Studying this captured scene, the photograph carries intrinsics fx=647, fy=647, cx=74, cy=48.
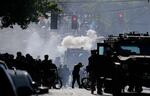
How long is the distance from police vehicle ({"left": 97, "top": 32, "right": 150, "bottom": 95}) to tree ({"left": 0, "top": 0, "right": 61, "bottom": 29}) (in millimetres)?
5415

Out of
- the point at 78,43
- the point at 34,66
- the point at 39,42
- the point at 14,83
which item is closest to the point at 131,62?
the point at 34,66

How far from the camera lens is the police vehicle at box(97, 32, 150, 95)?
21.5 meters

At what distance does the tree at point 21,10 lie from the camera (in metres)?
27.1

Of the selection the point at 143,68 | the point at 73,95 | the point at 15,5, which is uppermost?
the point at 15,5

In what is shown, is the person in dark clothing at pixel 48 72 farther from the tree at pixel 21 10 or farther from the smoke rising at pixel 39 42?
the smoke rising at pixel 39 42

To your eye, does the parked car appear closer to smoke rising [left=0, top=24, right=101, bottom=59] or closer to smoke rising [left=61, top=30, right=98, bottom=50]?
smoke rising [left=0, top=24, right=101, bottom=59]

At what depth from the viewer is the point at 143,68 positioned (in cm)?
2166

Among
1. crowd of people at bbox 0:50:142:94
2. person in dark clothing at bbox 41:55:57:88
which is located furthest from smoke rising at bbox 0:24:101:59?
person in dark clothing at bbox 41:55:57:88

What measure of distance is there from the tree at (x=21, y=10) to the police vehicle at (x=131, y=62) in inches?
213

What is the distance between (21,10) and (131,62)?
829cm

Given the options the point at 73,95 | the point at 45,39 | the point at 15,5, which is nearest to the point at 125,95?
the point at 73,95

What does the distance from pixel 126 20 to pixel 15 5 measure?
10919cm

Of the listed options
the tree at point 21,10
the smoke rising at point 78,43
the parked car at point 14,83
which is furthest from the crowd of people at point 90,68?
the smoke rising at point 78,43

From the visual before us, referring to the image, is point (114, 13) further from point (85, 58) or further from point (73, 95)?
point (73, 95)
